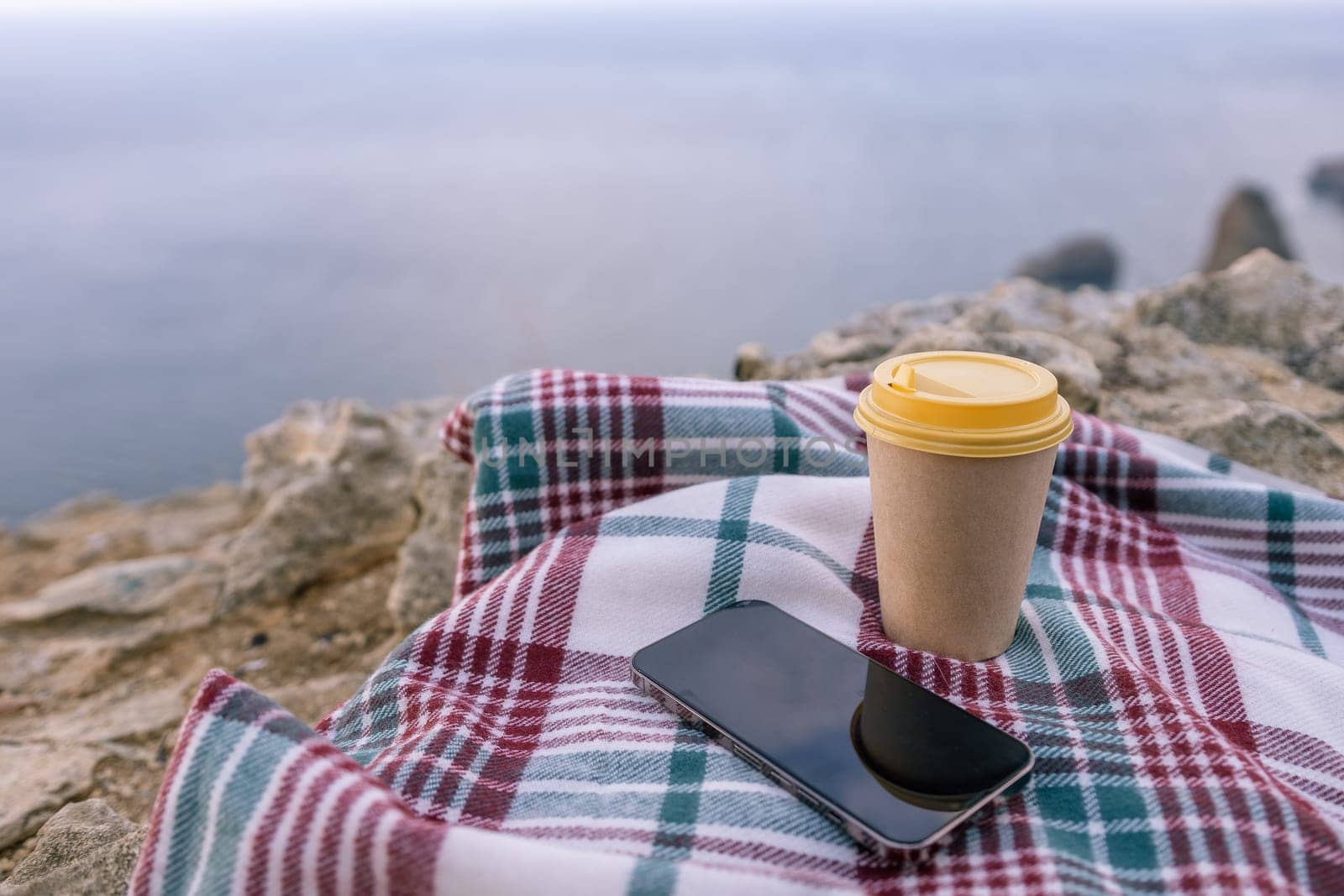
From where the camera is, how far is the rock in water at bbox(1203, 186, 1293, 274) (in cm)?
822

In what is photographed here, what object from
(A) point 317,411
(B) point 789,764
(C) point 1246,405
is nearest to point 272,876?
(B) point 789,764

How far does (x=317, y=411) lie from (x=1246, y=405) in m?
2.22

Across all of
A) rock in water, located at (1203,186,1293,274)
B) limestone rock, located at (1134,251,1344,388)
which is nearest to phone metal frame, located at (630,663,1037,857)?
limestone rock, located at (1134,251,1344,388)

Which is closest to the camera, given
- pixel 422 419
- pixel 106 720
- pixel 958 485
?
pixel 958 485

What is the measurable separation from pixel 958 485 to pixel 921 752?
248 mm

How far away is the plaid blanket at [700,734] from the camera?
742mm

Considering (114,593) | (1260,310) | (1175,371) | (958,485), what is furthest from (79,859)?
(1260,310)

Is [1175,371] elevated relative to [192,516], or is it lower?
elevated

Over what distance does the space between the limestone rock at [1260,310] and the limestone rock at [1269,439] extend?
19.4 inches

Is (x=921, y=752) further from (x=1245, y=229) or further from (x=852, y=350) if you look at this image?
(x=1245, y=229)

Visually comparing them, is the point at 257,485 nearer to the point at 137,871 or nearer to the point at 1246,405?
the point at 137,871

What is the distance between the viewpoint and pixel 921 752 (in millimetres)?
841

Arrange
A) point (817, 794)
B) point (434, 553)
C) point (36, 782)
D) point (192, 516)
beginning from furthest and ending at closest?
Answer: point (192, 516)
point (434, 553)
point (36, 782)
point (817, 794)

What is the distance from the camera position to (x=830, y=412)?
1.48 metres
